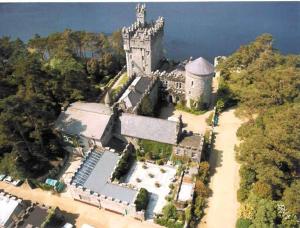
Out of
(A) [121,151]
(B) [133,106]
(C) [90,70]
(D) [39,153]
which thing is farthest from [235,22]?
(D) [39,153]

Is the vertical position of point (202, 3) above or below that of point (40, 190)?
above

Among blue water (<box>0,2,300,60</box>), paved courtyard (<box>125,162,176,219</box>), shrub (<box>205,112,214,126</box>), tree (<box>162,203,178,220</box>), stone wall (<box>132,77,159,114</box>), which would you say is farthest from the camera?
blue water (<box>0,2,300,60</box>)

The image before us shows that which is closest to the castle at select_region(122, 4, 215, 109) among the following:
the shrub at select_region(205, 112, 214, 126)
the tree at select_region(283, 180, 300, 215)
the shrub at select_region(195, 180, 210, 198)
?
the shrub at select_region(205, 112, 214, 126)

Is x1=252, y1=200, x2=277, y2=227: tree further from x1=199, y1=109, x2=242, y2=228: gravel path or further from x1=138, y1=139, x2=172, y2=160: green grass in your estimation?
x1=138, y1=139, x2=172, y2=160: green grass

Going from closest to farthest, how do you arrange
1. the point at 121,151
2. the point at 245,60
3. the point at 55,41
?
the point at 121,151
the point at 245,60
the point at 55,41

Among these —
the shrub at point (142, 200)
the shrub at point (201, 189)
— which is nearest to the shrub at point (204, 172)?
the shrub at point (201, 189)

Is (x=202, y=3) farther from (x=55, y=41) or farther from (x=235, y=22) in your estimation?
(x=55, y=41)
